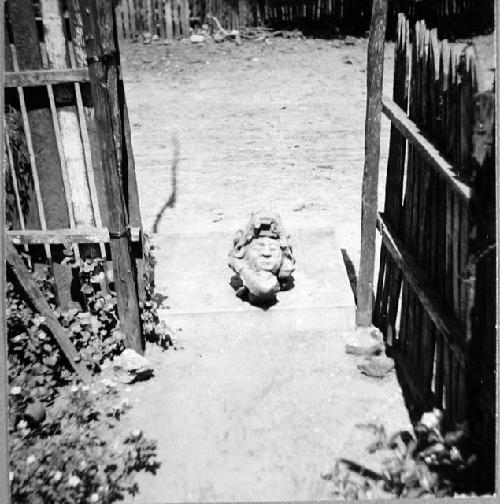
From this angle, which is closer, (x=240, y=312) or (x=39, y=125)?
(x=39, y=125)

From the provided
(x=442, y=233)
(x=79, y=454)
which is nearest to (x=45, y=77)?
(x=79, y=454)

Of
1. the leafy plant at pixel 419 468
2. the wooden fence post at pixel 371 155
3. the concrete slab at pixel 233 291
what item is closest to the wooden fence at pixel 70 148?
the concrete slab at pixel 233 291

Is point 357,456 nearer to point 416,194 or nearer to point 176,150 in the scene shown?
point 416,194

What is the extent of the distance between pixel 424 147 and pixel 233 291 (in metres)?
2.31

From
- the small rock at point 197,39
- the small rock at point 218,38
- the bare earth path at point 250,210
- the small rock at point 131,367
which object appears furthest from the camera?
the small rock at point 218,38

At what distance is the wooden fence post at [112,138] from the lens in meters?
3.59

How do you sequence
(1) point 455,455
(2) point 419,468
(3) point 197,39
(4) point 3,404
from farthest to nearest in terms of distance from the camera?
(3) point 197,39 < (2) point 419,468 < (1) point 455,455 < (4) point 3,404

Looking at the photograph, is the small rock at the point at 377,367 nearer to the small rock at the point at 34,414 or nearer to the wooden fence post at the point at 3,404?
the small rock at the point at 34,414

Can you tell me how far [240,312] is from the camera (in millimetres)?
→ 4898

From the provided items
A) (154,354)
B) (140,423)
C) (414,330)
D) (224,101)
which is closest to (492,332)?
(414,330)

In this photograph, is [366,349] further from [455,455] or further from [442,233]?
[455,455]

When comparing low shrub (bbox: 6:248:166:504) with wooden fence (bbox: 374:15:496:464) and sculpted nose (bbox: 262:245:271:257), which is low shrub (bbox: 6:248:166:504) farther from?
wooden fence (bbox: 374:15:496:464)

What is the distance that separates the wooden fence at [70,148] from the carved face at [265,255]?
0.97 m

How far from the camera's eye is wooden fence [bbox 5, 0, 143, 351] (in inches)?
149
